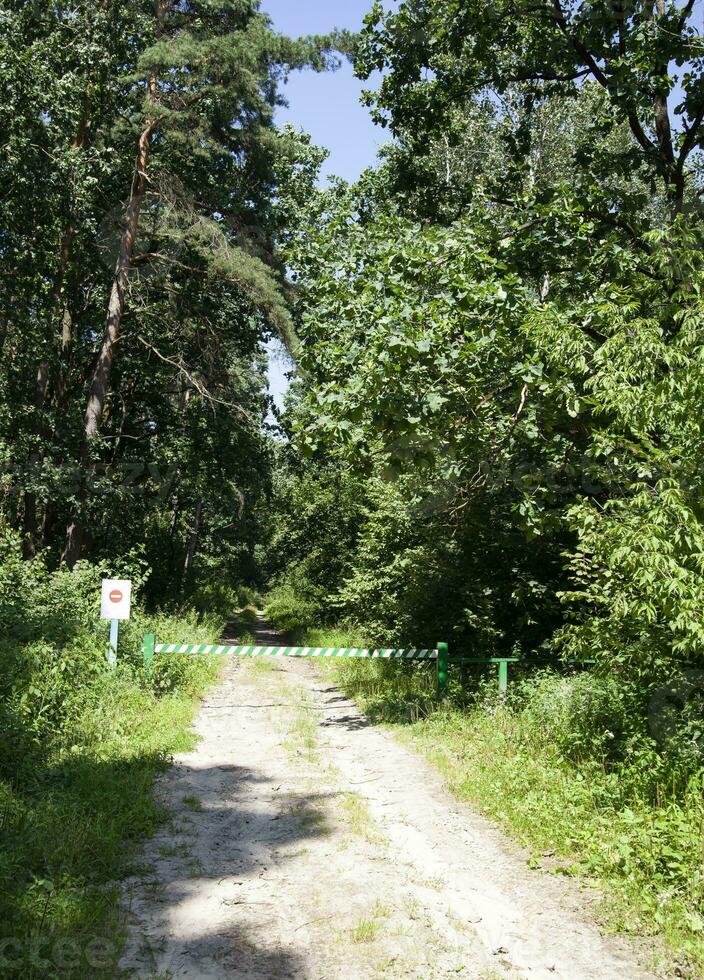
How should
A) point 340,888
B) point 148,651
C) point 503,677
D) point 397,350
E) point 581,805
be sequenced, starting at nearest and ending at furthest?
1. point 340,888
2. point 581,805
3. point 397,350
4. point 503,677
5. point 148,651

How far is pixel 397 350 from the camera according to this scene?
8.43 metres

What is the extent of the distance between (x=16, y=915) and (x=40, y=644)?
225 inches

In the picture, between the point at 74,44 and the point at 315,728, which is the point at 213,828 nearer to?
the point at 315,728

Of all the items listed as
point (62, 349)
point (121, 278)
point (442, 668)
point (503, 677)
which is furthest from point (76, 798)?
point (62, 349)

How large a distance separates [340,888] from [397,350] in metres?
5.41

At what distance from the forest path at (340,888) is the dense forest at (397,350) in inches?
21.6

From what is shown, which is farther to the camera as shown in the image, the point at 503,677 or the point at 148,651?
the point at 148,651

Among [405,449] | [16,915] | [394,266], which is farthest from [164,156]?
[16,915]

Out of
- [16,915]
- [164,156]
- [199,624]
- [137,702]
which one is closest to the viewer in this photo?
[16,915]

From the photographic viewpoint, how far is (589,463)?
9.06m

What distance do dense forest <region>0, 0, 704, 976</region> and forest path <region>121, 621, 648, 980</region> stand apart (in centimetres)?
55

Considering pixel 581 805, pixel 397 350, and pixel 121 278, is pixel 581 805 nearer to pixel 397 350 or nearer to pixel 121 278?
pixel 397 350

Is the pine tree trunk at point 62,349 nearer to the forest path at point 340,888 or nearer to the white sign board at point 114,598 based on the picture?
the white sign board at point 114,598

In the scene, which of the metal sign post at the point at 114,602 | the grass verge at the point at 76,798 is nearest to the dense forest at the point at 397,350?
the grass verge at the point at 76,798
